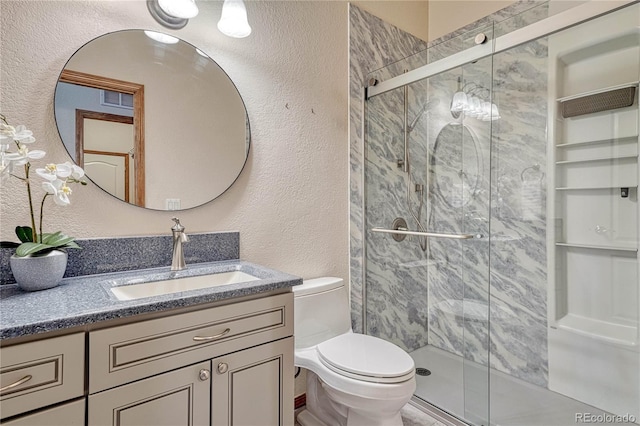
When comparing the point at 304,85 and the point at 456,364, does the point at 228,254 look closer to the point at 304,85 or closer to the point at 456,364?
the point at 304,85

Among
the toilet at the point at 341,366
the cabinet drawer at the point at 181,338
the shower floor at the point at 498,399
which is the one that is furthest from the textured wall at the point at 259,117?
the shower floor at the point at 498,399

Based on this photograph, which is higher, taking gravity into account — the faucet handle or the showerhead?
the showerhead

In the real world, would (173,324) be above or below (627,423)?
above

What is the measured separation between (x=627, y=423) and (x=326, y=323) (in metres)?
1.53

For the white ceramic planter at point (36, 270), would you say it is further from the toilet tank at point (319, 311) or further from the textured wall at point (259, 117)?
the toilet tank at point (319, 311)

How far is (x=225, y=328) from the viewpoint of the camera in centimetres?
106

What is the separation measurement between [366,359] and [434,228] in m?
0.99

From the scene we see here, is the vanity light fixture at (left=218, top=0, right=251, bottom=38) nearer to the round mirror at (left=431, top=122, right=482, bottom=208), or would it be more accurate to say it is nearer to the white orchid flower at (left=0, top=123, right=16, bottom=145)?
the white orchid flower at (left=0, top=123, right=16, bottom=145)

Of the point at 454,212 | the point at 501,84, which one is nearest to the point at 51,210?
the point at 454,212

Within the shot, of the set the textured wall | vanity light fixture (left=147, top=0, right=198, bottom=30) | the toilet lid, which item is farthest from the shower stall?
vanity light fixture (left=147, top=0, right=198, bottom=30)

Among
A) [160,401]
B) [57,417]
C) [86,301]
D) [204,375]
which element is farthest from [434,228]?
[57,417]

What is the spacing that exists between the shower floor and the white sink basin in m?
1.34

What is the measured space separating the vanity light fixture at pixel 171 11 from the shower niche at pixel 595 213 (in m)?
1.74

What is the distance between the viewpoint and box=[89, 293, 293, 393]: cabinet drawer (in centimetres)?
86
